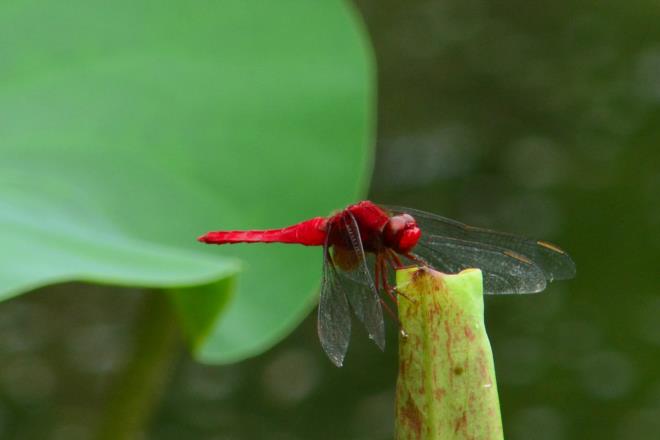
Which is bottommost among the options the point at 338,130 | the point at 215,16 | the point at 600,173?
the point at 338,130

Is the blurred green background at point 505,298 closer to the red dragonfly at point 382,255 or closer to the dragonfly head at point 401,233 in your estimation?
the red dragonfly at point 382,255

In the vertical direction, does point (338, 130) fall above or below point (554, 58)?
below

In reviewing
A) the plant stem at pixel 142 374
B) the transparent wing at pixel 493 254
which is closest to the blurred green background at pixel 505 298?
the plant stem at pixel 142 374

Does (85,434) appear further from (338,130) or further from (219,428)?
(338,130)

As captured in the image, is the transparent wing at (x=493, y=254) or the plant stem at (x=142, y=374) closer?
the transparent wing at (x=493, y=254)

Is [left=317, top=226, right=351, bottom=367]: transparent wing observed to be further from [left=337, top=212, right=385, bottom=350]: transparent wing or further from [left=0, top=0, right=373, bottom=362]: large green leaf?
[left=0, top=0, right=373, bottom=362]: large green leaf

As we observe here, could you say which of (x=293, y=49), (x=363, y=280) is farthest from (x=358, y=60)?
(x=363, y=280)
